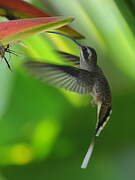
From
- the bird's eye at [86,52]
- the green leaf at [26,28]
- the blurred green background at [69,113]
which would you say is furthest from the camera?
the blurred green background at [69,113]

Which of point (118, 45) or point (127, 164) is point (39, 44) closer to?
point (118, 45)

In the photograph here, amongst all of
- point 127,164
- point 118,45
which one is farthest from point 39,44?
point 127,164

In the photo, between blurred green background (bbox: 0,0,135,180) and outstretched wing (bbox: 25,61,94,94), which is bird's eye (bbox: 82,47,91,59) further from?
blurred green background (bbox: 0,0,135,180)

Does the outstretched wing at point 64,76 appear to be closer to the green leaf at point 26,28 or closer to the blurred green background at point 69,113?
the green leaf at point 26,28

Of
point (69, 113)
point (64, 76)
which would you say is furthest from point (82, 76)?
point (69, 113)

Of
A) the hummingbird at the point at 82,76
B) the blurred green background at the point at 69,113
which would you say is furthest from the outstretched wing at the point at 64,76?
the blurred green background at the point at 69,113

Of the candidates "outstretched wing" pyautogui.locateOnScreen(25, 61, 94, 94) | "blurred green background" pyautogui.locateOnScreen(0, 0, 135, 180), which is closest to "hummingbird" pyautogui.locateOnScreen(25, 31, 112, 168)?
"outstretched wing" pyautogui.locateOnScreen(25, 61, 94, 94)

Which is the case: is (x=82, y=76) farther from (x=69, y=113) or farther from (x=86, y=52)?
(x=69, y=113)
